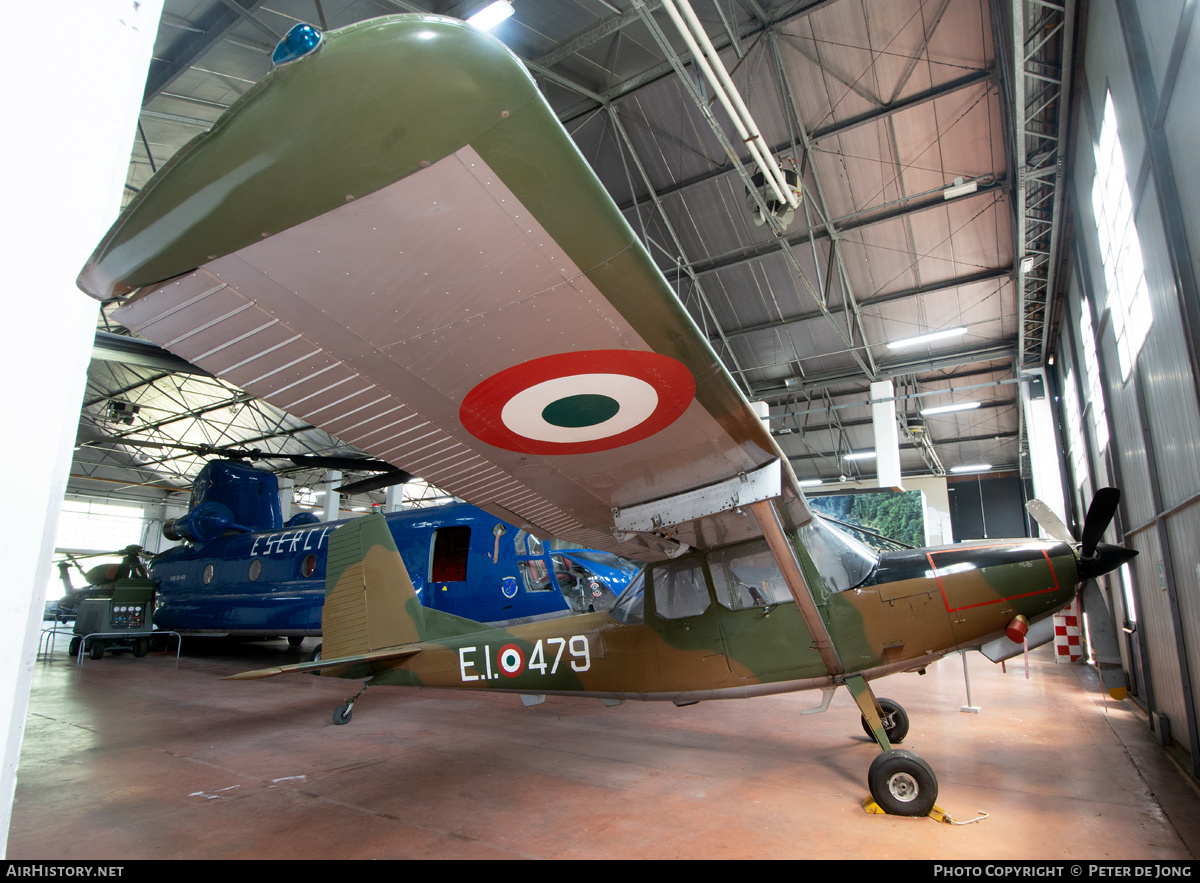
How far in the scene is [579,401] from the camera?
9.02ft

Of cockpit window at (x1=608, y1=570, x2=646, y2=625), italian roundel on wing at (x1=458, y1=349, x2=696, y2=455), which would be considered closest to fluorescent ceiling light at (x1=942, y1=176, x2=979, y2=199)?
cockpit window at (x1=608, y1=570, x2=646, y2=625)

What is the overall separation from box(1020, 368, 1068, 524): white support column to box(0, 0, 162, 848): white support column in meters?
15.2

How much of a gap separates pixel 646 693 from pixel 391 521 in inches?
256

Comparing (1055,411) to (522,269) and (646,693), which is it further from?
(522,269)

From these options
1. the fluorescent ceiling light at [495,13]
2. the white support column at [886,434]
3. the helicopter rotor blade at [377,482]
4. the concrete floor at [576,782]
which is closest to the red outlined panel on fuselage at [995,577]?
the concrete floor at [576,782]

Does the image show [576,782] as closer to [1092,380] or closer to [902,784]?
[902,784]

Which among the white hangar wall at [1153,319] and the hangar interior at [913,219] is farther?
the hangar interior at [913,219]

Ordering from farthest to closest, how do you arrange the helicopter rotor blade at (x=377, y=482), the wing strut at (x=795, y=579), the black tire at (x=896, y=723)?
the helicopter rotor blade at (x=377, y=482), the black tire at (x=896, y=723), the wing strut at (x=795, y=579)

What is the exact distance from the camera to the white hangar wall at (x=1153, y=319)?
388cm

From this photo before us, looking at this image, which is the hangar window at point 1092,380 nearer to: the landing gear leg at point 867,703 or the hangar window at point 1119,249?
the hangar window at point 1119,249

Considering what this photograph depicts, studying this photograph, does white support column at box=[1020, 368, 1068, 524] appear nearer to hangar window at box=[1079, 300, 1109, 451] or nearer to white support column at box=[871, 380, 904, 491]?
white support column at box=[871, 380, 904, 491]

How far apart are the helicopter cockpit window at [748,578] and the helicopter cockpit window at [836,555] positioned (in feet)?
1.05

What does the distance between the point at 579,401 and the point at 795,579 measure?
213 cm

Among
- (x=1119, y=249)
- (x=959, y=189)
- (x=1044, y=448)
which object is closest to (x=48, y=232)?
(x=1119, y=249)
